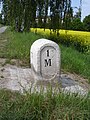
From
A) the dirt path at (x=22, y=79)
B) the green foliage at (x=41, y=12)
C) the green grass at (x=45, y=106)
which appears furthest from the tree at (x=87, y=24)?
the green grass at (x=45, y=106)

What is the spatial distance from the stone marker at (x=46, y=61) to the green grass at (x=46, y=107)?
1908 millimetres

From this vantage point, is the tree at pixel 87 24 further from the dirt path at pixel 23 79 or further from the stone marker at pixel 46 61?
the stone marker at pixel 46 61

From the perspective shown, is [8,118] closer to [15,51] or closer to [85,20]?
[15,51]

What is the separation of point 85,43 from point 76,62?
7.62 meters

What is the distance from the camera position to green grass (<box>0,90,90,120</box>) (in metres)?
4.61

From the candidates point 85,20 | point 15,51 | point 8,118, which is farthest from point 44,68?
point 85,20

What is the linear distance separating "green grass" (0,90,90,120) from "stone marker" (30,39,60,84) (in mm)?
1908

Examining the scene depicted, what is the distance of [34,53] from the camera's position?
7.21 m

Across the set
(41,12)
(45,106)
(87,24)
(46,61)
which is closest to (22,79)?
(46,61)

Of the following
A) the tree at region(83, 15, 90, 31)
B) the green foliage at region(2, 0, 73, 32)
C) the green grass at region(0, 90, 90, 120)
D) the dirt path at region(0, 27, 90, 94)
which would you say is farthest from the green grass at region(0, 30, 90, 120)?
the tree at region(83, 15, 90, 31)

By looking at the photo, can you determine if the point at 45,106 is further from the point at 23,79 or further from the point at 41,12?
the point at 41,12

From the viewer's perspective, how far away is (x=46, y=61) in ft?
23.3

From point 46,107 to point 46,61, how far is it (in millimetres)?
2351

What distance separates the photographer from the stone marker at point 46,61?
7.06 m
